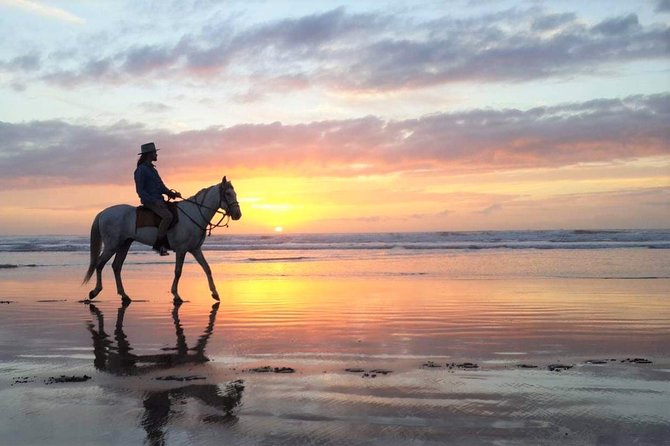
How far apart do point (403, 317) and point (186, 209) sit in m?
4.89

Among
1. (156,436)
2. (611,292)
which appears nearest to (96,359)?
(156,436)

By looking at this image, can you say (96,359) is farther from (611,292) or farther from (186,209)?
(611,292)

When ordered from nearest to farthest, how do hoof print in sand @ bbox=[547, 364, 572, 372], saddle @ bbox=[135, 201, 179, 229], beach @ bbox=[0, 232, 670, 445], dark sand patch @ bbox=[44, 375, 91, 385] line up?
beach @ bbox=[0, 232, 670, 445] → dark sand patch @ bbox=[44, 375, 91, 385] → hoof print in sand @ bbox=[547, 364, 572, 372] → saddle @ bbox=[135, 201, 179, 229]

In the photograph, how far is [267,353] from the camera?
18.5 ft

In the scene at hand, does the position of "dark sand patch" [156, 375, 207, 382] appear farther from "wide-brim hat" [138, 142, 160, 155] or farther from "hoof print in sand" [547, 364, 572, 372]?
"wide-brim hat" [138, 142, 160, 155]

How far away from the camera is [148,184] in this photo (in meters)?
10.6

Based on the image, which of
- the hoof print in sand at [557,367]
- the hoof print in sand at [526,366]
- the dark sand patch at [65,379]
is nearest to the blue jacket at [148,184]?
the dark sand patch at [65,379]

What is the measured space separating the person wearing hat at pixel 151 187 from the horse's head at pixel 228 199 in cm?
96

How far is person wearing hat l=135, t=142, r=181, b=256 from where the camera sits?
10.5 meters

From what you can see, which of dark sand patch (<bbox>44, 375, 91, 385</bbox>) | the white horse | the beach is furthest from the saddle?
dark sand patch (<bbox>44, 375, 91, 385</bbox>)

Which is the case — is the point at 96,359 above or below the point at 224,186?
below

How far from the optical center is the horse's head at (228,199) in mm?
11141

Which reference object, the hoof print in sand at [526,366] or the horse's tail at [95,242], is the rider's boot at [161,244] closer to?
the horse's tail at [95,242]

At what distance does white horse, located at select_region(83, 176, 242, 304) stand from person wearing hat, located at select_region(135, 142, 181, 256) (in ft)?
0.87
